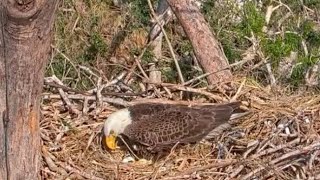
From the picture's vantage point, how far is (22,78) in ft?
13.0

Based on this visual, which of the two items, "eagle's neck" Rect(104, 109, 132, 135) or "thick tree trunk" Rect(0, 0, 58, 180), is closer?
"thick tree trunk" Rect(0, 0, 58, 180)

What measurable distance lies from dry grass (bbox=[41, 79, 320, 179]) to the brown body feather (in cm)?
8

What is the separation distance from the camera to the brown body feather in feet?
17.7

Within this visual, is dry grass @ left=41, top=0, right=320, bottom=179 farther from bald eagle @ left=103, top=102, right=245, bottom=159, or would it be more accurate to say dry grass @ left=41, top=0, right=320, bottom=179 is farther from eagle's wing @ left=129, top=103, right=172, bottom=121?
eagle's wing @ left=129, top=103, right=172, bottom=121

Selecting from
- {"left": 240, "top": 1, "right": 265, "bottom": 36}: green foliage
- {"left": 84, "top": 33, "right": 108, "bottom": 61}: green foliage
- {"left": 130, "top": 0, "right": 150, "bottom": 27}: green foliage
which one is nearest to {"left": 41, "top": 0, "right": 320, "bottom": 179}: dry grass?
{"left": 240, "top": 1, "right": 265, "bottom": 36}: green foliage

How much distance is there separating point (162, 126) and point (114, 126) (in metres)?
0.31

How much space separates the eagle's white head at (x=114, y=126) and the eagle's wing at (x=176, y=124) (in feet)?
0.17

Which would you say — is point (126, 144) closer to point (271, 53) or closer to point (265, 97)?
point (265, 97)

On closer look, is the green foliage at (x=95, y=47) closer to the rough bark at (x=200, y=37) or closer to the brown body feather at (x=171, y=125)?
the rough bark at (x=200, y=37)

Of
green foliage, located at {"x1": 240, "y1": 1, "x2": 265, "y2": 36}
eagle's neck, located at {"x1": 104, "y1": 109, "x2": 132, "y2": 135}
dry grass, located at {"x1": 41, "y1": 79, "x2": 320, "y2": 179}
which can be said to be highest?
green foliage, located at {"x1": 240, "y1": 1, "x2": 265, "y2": 36}

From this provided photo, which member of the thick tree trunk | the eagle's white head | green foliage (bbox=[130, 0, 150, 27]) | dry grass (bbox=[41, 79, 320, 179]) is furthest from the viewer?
green foliage (bbox=[130, 0, 150, 27])

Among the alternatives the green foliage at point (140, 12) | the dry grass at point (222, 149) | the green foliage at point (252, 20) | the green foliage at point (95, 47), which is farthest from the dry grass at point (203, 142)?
the green foliage at point (140, 12)

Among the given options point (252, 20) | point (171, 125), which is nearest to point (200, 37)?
point (171, 125)

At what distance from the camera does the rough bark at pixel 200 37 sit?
623 centimetres
